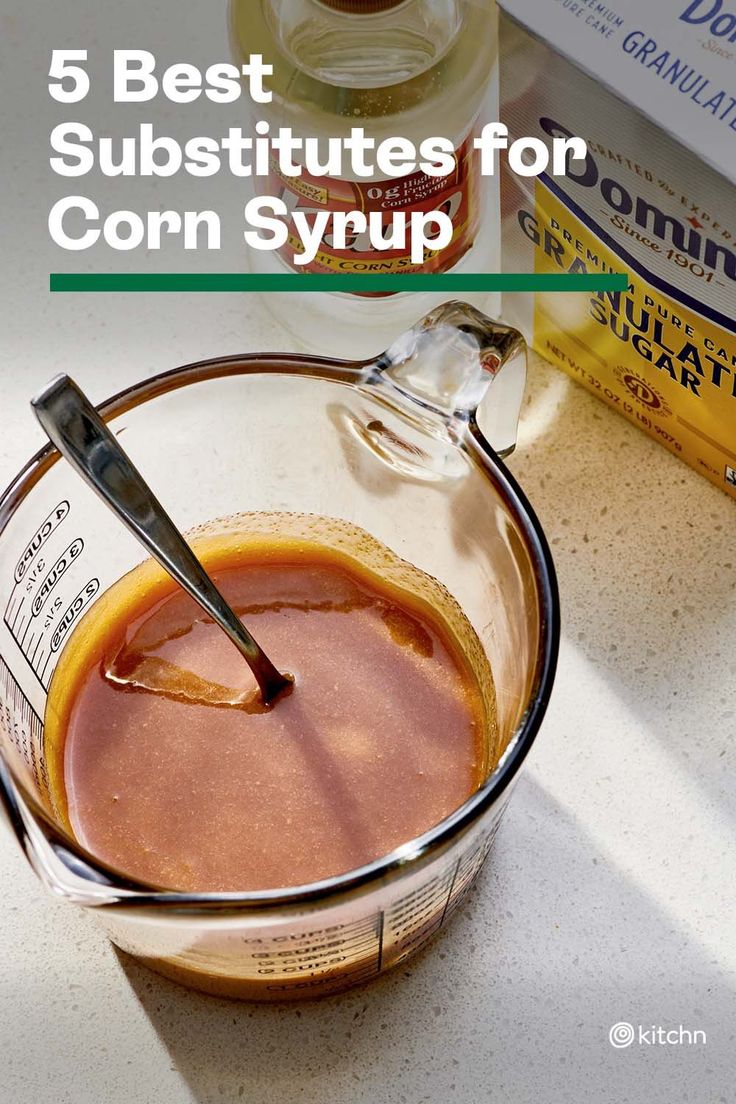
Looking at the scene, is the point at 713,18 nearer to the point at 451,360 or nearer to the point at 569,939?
the point at 451,360

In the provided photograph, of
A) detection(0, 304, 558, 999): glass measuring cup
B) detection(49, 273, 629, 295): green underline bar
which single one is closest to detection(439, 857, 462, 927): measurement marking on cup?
detection(0, 304, 558, 999): glass measuring cup

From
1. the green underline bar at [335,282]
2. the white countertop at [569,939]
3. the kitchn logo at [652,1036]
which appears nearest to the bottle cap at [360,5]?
the green underline bar at [335,282]

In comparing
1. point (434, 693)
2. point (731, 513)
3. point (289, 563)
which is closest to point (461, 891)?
point (434, 693)

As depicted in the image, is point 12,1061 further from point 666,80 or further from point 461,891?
point 666,80

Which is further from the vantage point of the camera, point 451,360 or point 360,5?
point 360,5

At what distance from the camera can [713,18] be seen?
0.83 meters

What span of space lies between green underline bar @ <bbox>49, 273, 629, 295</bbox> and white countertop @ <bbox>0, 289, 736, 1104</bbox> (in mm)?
131

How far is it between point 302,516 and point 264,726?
0.16m

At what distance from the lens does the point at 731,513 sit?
101 centimetres

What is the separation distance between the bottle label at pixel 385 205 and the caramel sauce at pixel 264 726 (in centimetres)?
20

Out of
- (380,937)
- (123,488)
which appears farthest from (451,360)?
(380,937)

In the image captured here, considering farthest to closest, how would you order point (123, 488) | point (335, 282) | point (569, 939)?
point (335, 282) < point (569, 939) < point (123, 488)

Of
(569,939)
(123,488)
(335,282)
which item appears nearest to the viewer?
(123,488)

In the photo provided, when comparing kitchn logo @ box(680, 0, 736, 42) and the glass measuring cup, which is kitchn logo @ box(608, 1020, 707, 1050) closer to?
the glass measuring cup
